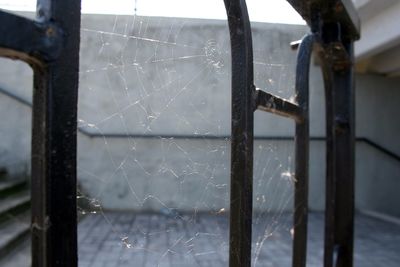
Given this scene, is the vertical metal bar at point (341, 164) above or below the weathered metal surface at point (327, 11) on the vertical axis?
below

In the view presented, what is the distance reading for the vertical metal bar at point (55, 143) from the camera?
1.70 feet

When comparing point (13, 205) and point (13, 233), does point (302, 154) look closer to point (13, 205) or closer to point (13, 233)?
point (13, 233)

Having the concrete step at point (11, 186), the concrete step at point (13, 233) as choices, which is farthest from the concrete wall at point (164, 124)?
the concrete step at point (13, 233)

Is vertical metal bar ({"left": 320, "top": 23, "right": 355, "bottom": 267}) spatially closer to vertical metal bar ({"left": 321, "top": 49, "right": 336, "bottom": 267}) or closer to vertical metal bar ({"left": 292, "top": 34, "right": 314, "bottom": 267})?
vertical metal bar ({"left": 321, "top": 49, "right": 336, "bottom": 267})

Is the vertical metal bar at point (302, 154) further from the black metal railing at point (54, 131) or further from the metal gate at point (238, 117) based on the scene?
the black metal railing at point (54, 131)

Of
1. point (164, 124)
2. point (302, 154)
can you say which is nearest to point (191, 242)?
point (164, 124)

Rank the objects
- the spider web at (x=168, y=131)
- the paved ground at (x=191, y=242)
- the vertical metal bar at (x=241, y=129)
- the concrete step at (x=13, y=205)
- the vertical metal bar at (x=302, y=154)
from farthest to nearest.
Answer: the spider web at (x=168, y=131) → the concrete step at (x=13, y=205) → the paved ground at (x=191, y=242) → the vertical metal bar at (x=302, y=154) → the vertical metal bar at (x=241, y=129)

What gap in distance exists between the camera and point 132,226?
4.32m

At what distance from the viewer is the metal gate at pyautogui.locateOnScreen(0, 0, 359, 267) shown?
52cm

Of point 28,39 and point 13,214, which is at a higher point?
point 28,39

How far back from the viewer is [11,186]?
168 inches

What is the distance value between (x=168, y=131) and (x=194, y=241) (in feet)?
5.56

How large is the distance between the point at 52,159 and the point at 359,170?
229 inches

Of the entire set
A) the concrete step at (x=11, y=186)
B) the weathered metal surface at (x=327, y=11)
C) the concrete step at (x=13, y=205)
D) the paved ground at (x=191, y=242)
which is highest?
the weathered metal surface at (x=327, y=11)
